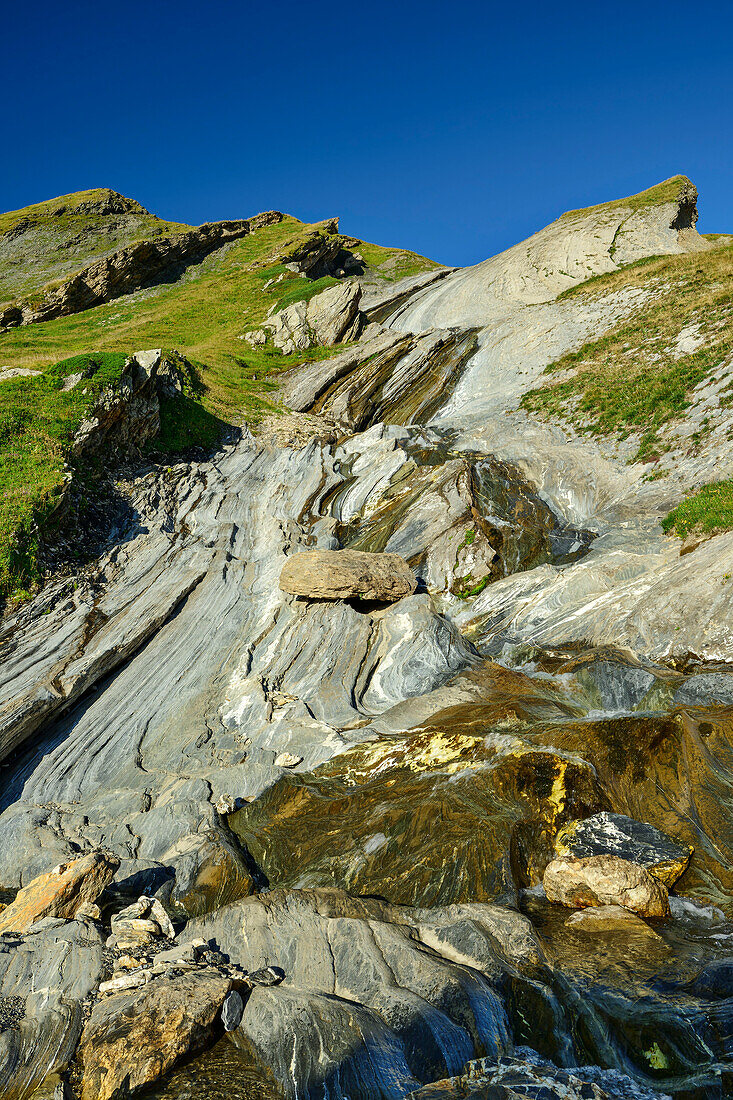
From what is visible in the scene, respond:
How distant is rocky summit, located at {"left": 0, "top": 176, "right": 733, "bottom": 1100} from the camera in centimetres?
722

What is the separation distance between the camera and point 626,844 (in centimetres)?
1006

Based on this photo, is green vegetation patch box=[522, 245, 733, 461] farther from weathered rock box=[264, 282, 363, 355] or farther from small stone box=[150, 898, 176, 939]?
small stone box=[150, 898, 176, 939]

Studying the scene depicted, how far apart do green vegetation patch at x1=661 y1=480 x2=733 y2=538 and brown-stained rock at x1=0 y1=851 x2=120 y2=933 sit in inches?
A: 698

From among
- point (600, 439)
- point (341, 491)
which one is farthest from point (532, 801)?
point (600, 439)

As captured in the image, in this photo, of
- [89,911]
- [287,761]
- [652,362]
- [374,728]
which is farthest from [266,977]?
[652,362]

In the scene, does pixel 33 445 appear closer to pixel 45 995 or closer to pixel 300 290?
pixel 45 995

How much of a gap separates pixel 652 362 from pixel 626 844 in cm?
2798

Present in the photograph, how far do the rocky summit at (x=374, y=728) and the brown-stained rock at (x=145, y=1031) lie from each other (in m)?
0.04

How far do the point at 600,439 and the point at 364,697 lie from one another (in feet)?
59.1

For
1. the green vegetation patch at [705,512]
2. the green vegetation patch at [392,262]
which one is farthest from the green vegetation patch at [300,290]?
the green vegetation patch at [705,512]

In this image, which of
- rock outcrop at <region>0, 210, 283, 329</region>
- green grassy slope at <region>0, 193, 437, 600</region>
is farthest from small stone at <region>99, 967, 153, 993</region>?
rock outcrop at <region>0, 210, 283, 329</region>

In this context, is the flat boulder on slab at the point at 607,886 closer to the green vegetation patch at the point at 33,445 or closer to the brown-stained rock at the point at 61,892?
the brown-stained rock at the point at 61,892

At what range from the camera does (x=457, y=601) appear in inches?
800

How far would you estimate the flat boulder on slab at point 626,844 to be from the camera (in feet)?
31.6
